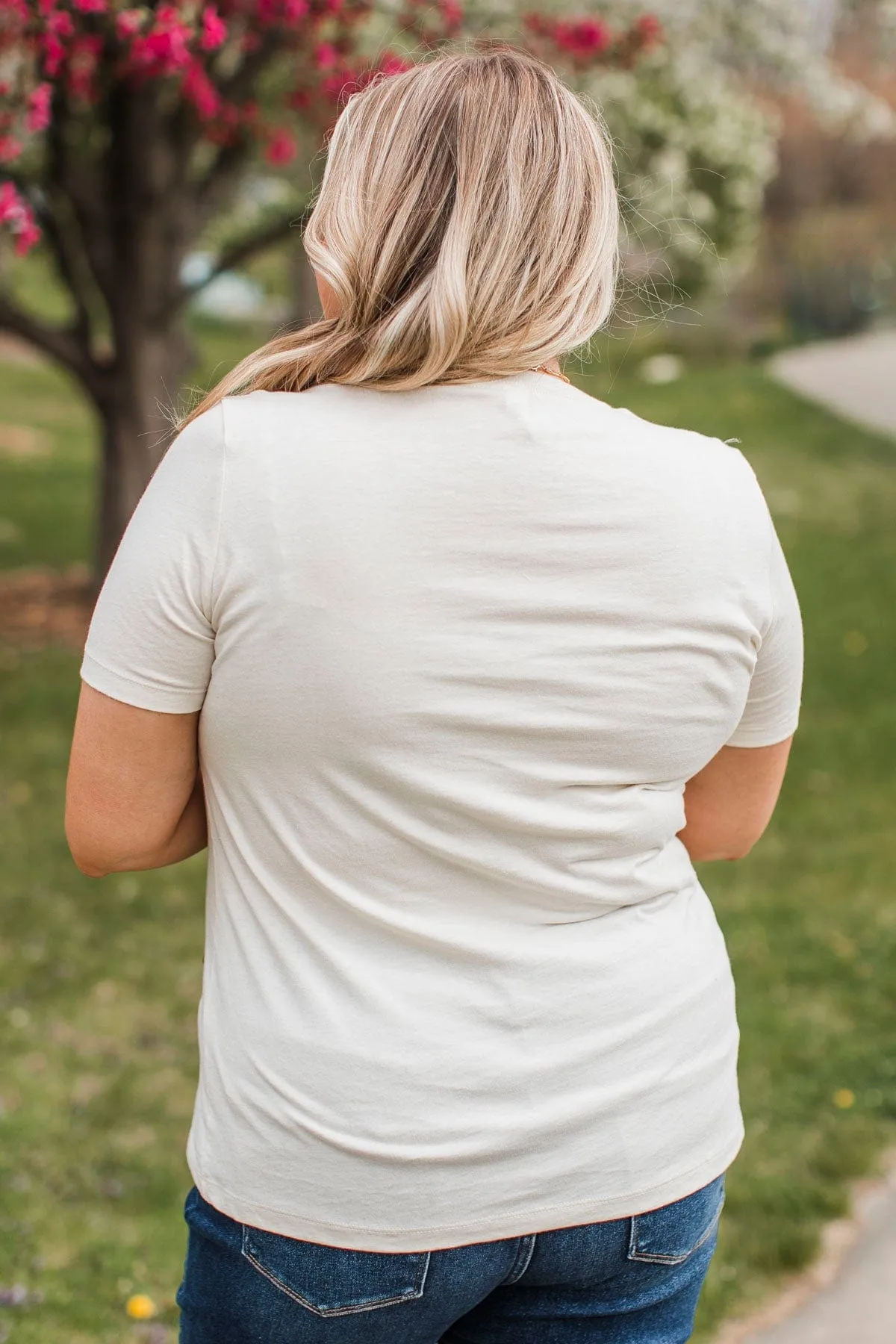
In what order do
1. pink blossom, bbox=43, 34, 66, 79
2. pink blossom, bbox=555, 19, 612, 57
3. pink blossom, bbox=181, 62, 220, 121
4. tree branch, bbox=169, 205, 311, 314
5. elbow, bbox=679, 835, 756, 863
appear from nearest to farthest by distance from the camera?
elbow, bbox=679, 835, 756, 863 → pink blossom, bbox=43, 34, 66, 79 → pink blossom, bbox=181, 62, 220, 121 → pink blossom, bbox=555, 19, 612, 57 → tree branch, bbox=169, 205, 311, 314

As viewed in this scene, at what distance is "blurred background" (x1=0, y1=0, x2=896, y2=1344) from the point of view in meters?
3.31

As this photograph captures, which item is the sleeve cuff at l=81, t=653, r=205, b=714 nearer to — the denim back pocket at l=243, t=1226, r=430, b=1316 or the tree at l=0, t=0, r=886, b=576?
the denim back pocket at l=243, t=1226, r=430, b=1316

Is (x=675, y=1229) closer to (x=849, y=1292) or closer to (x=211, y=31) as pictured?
(x=849, y=1292)

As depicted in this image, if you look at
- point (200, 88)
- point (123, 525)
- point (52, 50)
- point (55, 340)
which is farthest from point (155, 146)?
point (52, 50)

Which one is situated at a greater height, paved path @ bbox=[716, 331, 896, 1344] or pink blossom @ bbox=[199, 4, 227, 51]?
pink blossom @ bbox=[199, 4, 227, 51]

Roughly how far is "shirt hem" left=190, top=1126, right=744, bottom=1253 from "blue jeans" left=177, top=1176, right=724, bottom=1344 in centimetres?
1

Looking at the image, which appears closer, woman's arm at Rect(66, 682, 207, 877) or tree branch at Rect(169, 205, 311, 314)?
woman's arm at Rect(66, 682, 207, 877)

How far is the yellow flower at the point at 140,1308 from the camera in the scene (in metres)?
2.93

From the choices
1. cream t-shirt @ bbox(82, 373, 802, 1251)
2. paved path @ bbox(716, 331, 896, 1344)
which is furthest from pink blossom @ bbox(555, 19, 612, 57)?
cream t-shirt @ bbox(82, 373, 802, 1251)


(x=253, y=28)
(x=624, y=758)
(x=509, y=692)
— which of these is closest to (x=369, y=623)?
(x=509, y=692)

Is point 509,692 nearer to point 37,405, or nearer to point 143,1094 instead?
point 143,1094

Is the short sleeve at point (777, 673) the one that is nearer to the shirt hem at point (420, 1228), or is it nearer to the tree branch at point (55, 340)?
the shirt hem at point (420, 1228)

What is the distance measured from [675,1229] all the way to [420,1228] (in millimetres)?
266

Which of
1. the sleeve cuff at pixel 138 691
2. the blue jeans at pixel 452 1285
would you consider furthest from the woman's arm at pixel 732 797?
the sleeve cuff at pixel 138 691
